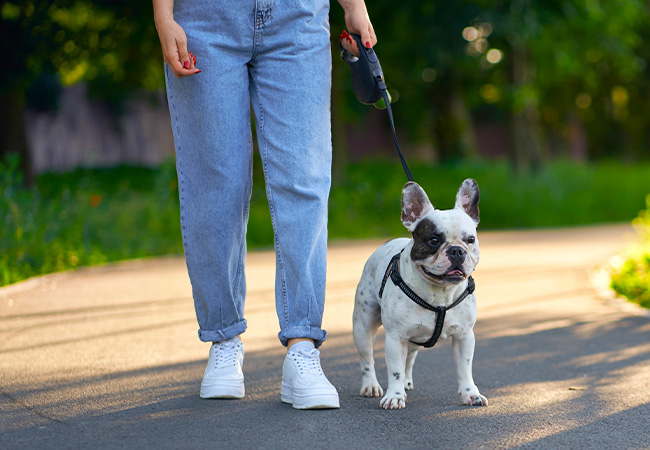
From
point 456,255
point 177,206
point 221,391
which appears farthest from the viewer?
point 177,206

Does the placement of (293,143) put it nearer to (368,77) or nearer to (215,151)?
(215,151)

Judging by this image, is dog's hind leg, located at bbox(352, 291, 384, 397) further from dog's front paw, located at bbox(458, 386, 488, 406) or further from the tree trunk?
the tree trunk

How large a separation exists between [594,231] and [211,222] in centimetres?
1135

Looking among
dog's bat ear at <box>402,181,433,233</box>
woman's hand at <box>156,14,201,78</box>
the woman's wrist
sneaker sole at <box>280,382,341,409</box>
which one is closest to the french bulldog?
dog's bat ear at <box>402,181,433,233</box>

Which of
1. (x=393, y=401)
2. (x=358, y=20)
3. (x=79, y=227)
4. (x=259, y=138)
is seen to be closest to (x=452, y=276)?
(x=393, y=401)

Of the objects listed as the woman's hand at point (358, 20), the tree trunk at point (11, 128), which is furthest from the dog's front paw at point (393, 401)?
the tree trunk at point (11, 128)

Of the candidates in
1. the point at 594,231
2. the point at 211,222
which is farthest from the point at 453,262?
the point at 594,231

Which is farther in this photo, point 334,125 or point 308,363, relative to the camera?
point 334,125

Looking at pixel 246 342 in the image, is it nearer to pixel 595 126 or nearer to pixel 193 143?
pixel 193 143

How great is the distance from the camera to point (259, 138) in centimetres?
359

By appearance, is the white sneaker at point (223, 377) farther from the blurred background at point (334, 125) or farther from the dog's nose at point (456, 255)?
the blurred background at point (334, 125)

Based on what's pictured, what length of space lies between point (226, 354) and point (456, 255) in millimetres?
1075

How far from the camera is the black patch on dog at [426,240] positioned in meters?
3.33

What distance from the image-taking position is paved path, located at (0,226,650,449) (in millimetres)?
3121
